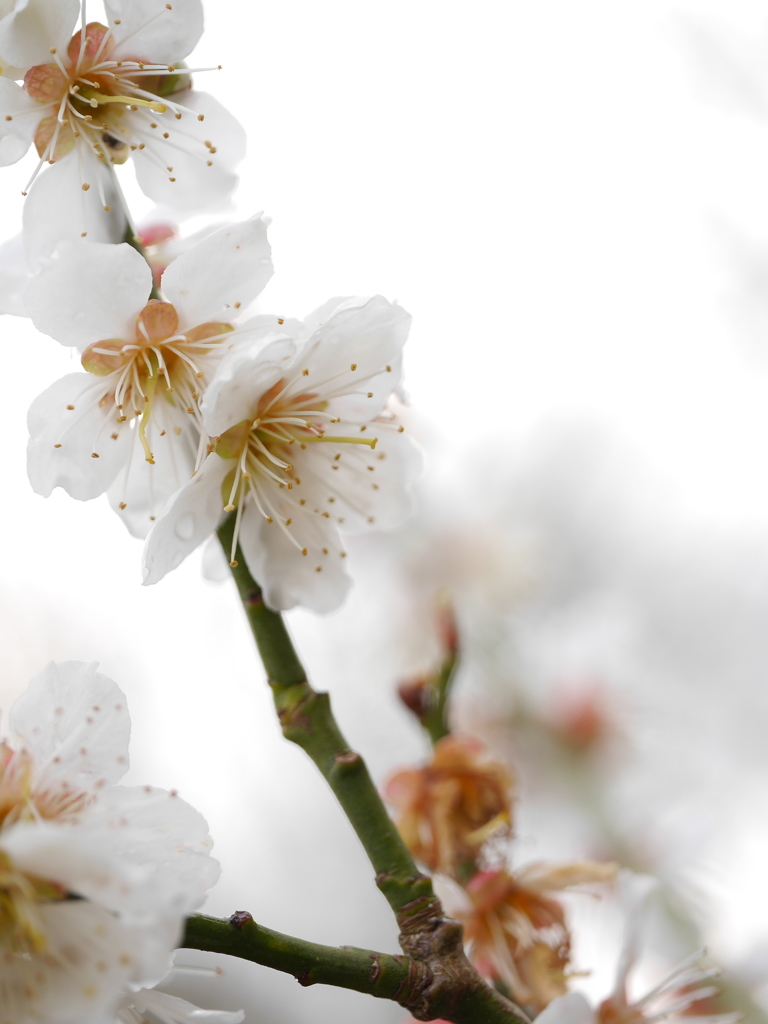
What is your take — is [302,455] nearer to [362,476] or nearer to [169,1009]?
[362,476]

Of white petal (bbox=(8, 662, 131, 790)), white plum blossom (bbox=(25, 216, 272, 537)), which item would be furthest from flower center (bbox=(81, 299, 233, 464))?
white petal (bbox=(8, 662, 131, 790))

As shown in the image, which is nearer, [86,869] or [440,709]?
[86,869]

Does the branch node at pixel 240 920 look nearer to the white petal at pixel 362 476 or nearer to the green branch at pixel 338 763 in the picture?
the green branch at pixel 338 763

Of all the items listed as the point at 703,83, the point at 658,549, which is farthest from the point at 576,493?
the point at 703,83

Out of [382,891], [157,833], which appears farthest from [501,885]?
[157,833]

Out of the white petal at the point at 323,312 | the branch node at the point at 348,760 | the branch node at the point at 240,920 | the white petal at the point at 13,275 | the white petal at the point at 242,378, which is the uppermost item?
the white petal at the point at 13,275

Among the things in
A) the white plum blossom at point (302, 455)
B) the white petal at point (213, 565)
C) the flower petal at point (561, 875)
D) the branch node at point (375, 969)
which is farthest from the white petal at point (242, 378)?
the flower petal at point (561, 875)
